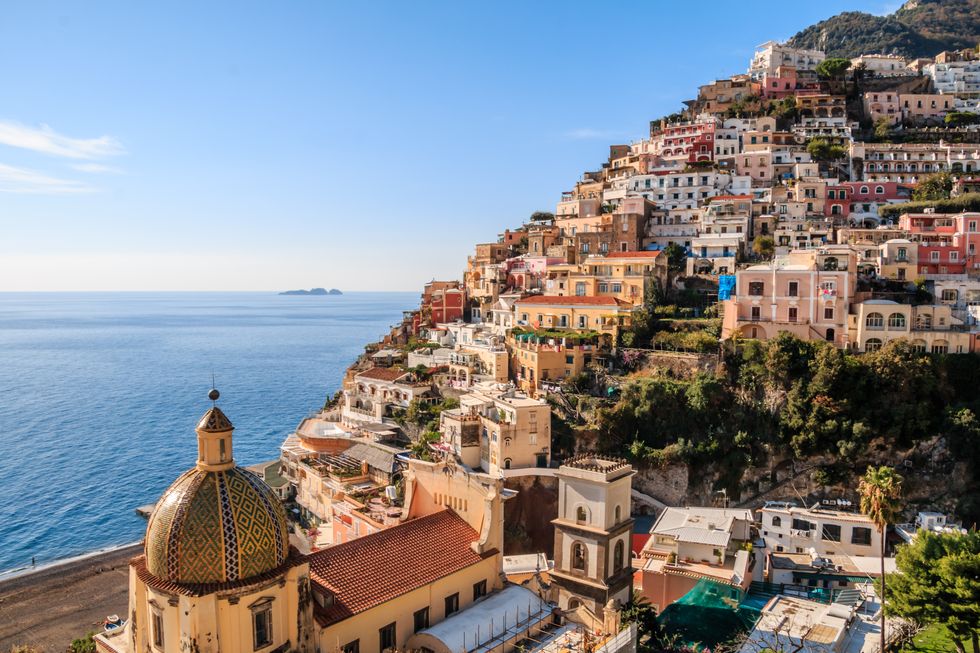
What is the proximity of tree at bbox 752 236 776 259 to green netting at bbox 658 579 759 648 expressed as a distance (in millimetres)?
39203

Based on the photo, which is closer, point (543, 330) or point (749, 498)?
point (749, 498)

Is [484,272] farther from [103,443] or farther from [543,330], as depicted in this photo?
[103,443]

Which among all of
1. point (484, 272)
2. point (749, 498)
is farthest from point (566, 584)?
point (484, 272)

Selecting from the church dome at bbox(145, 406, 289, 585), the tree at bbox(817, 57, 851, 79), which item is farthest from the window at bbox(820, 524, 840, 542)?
the tree at bbox(817, 57, 851, 79)

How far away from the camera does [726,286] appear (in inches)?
2082

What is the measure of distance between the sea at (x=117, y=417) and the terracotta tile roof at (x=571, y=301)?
30.7 meters

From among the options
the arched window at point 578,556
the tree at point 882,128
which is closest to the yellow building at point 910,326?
the arched window at point 578,556

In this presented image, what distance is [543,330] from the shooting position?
177ft

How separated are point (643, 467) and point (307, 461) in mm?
22065

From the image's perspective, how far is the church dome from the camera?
14.8 meters

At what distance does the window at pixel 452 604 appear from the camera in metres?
20.2

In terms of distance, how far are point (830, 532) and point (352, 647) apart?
1008 inches

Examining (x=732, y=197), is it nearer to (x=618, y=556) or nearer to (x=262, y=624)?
(x=618, y=556)

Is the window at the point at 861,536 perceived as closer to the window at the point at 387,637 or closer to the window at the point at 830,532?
the window at the point at 830,532
